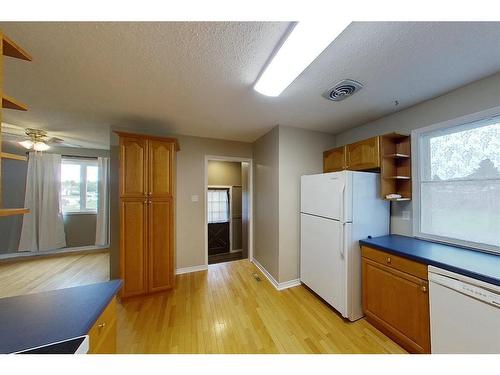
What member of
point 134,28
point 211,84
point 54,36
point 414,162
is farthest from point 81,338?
point 414,162

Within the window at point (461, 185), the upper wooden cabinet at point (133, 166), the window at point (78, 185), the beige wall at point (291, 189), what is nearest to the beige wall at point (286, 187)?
the beige wall at point (291, 189)

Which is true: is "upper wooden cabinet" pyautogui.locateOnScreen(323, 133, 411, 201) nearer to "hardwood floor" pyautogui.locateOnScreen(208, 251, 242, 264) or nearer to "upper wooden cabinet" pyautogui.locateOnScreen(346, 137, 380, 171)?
"upper wooden cabinet" pyautogui.locateOnScreen(346, 137, 380, 171)

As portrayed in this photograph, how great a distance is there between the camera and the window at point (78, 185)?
151 inches

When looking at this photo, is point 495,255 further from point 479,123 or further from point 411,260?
point 479,123

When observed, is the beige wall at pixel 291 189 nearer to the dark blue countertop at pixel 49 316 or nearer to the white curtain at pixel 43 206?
the dark blue countertop at pixel 49 316

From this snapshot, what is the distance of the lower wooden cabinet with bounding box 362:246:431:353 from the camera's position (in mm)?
1373

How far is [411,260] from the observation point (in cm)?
144

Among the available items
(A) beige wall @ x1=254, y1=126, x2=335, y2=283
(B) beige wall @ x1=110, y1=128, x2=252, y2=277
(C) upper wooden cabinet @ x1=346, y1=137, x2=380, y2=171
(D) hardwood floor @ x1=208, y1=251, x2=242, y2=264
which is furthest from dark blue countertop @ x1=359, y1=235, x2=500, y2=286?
(D) hardwood floor @ x1=208, y1=251, x2=242, y2=264

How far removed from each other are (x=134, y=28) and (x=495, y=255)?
3.02m

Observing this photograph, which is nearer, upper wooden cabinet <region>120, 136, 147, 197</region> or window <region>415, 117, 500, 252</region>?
window <region>415, 117, 500, 252</region>

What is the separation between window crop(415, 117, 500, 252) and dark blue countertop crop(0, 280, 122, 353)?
2755mm

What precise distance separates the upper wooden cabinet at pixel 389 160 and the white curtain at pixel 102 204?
4795mm

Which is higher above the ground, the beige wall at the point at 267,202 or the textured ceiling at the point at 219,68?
the textured ceiling at the point at 219,68

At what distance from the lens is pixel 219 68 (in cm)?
133
